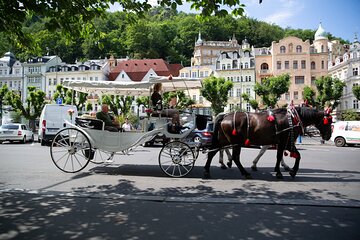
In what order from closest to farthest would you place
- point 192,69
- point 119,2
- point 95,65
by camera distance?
point 119,2 → point 192,69 → point 95,65

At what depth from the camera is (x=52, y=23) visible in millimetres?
6250

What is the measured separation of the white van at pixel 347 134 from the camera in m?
Result: 22.7

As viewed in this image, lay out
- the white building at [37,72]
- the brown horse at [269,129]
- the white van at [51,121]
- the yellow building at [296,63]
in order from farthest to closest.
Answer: the white building at [37,72] < the yellow building at [296,63] < the white van at [51,121] < the brown horse at [269,129]

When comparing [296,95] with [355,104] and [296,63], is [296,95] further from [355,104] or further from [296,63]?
[355,104]

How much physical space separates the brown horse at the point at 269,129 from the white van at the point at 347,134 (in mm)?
16331

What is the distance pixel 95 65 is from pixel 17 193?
72939 mm

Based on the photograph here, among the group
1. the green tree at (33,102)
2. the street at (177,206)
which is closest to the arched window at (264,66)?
the green tree at (33,102)

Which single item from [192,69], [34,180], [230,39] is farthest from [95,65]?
[34,180]

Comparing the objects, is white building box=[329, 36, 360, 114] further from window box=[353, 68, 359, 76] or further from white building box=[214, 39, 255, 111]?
white building box=[214, 39, 255, 111]

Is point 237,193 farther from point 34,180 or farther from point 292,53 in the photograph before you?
point 292,53

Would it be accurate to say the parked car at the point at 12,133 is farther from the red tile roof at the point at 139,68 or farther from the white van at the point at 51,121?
the red tile roof at the point at 139,68

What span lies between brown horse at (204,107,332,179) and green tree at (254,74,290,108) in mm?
42362

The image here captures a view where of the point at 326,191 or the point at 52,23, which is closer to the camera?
the point at 52,23

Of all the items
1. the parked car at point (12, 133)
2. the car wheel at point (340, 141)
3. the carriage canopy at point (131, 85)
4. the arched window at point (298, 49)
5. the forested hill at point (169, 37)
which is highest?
the forested hill at point (169, 37)
